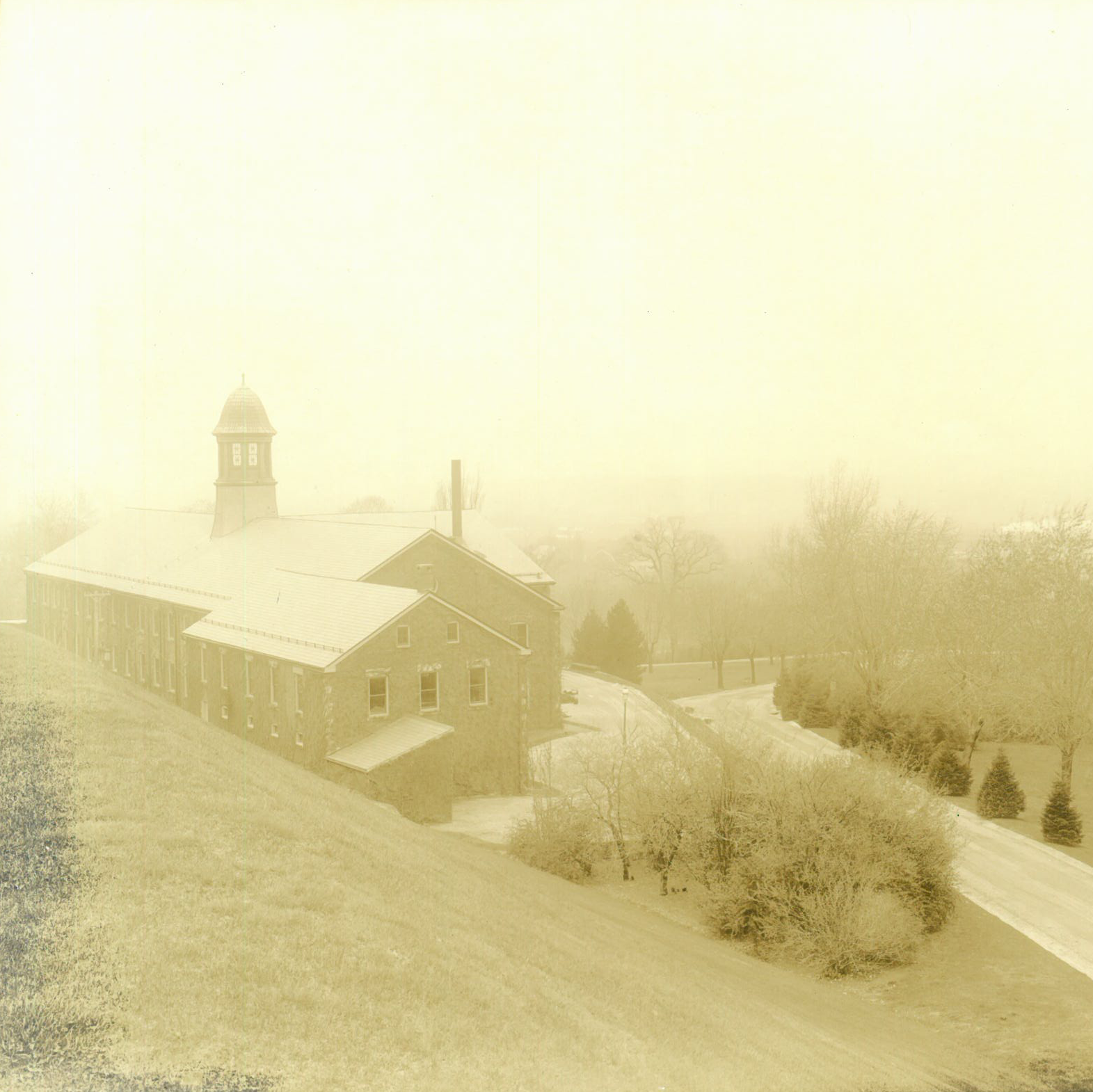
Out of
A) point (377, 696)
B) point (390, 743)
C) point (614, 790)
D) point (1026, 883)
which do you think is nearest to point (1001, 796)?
point (1026, 883)

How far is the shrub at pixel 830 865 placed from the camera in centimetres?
2247

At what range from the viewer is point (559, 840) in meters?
25.7

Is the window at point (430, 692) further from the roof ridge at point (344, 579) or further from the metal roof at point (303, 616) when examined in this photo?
the roof ridge at point (344, 579)

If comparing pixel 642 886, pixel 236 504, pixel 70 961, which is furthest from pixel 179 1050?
pixel 236 504

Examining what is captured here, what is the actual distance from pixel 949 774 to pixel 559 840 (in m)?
18.6

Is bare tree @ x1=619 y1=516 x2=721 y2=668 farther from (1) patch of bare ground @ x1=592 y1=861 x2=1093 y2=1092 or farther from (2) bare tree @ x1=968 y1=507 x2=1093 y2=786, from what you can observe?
(1) patch of bare ground @ x1=592 y1=861 x2=1093 y2=1092

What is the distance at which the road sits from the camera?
78.8 feet

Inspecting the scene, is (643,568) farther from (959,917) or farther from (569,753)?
(959,917)

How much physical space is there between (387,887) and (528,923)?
112 inches

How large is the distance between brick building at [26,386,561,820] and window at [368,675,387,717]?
0.17ft

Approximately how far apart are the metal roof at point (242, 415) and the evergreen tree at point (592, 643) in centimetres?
2488

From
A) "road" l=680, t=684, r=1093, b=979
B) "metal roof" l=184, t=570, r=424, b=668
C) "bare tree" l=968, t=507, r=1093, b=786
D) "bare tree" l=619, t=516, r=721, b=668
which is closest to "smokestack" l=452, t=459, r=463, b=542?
"metal roof" l=184, t=570, r=424, b=668

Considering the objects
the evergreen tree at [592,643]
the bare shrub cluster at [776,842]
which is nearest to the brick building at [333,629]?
the bare shrub cluster at [776,842]

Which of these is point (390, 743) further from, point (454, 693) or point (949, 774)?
point (949, 774)
